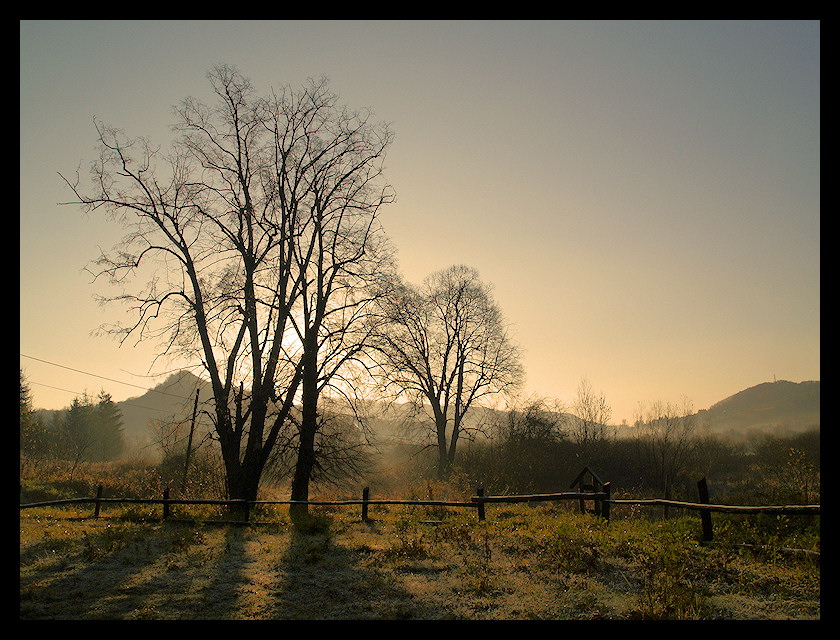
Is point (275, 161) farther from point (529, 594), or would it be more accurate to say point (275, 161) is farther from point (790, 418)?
point (790, 418)

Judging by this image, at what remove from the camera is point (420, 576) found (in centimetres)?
965

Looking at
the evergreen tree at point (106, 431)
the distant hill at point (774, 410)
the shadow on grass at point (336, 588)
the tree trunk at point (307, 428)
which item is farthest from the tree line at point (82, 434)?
the distant hill at point (774, 410)

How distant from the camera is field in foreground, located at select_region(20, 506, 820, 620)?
7465mm

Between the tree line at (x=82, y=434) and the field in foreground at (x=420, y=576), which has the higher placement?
the field in foreground at (x=420, y=576)

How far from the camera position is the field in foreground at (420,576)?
7465mm

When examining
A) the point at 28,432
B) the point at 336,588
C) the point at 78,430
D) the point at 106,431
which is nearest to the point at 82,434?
the point at 78,430

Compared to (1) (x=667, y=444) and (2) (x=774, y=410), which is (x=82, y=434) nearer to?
(1) (x=667, y=444)

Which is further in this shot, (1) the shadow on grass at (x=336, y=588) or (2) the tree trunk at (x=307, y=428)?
(2) the tree trunk at (x=307, y=428)

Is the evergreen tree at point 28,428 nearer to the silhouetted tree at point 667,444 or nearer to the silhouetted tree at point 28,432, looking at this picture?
the silhouetted tree at point 28,432

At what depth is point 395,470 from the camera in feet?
130

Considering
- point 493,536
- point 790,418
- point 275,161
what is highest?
point 275,161
